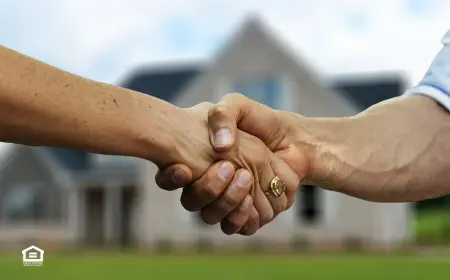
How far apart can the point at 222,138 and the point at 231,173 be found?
154 millimetres

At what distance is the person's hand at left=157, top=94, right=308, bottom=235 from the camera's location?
3.61m

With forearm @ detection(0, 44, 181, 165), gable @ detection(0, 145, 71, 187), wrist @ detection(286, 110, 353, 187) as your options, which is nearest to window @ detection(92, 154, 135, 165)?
gable @ detection(0, 145, 71, 187)

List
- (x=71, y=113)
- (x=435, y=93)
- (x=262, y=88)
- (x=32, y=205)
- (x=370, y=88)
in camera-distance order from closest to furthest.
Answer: (x=71, y=113) < (x=435, y=93) < (x=262, y=88) < (x=370, y=88) < (x=32, y=205)

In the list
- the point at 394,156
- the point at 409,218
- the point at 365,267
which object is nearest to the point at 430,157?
the point at 394,156

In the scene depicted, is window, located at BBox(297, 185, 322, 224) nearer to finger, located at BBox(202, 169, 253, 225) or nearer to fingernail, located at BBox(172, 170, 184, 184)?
finger, located at BBox(202, 169, 253, 225)

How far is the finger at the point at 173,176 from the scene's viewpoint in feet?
11.7

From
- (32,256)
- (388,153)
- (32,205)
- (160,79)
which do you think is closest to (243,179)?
(388,153)

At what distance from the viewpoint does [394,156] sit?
12.8 ft

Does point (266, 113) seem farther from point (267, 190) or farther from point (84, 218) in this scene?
point (84, 218)

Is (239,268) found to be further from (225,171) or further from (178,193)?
(225,171)

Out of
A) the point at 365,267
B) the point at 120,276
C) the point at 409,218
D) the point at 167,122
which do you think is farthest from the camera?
the point at 409,218

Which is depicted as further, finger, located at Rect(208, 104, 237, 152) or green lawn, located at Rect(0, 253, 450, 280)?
green lawn, located at Rect(0, 253, 450, 280)

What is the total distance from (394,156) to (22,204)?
28.0m

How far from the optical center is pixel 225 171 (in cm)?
371
